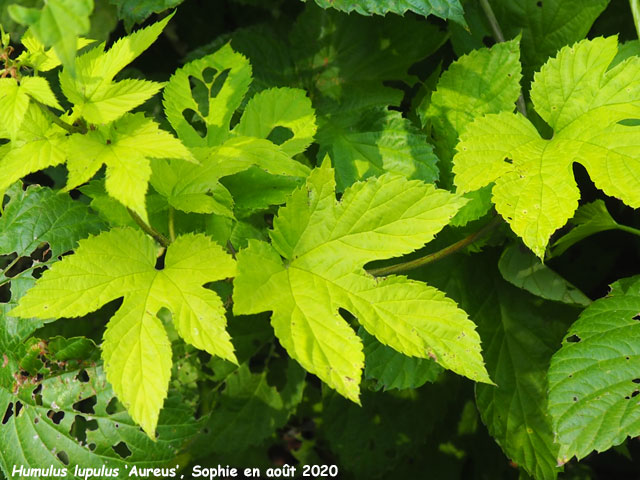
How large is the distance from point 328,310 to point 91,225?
22.8 inches

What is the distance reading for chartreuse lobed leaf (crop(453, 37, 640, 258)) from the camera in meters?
1.09

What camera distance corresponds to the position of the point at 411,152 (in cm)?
142

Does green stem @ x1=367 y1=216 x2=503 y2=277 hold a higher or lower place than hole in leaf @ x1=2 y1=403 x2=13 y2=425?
lower

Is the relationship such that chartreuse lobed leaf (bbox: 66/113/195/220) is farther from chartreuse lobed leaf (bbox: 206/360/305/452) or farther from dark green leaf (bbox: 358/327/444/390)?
chartreuse lobed leaf (bbox: 206/360/305/452)

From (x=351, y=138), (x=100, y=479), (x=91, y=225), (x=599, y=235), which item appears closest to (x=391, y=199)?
(x=351, y=138)

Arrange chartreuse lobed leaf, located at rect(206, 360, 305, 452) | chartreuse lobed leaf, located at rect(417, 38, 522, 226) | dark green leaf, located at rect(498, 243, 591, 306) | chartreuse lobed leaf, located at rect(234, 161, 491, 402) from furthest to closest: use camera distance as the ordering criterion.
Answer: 1. chartreuse lobed leaf, located at rect(206, 360, 305, 452)
2. dark green leaf, located at rect(498, 243, 591, 306)
3. chartreuse lobed leaf, located at rect(417, 38, 522, 226)
4. chartreuse lobed leaf, located at rect(234, 161, 491, 402)

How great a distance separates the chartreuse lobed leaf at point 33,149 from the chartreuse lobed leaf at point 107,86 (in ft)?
0.16

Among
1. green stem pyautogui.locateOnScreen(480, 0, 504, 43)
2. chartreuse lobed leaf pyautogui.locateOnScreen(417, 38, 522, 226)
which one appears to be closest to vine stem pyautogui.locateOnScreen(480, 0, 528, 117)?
green stem pyautogui.locateOnScreen(480, 0, 504, 43)

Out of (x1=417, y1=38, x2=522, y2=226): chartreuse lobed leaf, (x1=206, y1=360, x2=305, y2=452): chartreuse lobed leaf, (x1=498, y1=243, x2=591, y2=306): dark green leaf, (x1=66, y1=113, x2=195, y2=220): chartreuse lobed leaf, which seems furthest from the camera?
(x1=206, y1=360, x2=305, y2=452): chartreuse lobed leaf

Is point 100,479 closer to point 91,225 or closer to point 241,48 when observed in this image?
point 91,225

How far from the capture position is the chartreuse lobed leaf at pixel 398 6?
4.24ft

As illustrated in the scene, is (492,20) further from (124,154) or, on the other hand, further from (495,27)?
(124,154)

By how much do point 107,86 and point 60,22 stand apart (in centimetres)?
27

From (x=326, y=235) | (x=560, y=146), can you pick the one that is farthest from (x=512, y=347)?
(x=326, y=235)
